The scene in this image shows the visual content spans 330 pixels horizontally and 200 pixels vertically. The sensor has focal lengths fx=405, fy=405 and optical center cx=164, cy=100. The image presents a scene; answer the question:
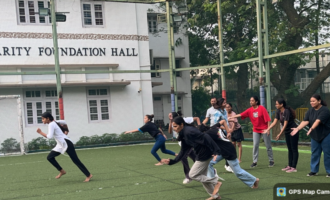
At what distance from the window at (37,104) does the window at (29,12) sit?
10.9 feet

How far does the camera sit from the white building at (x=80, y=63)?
18641 millimetres

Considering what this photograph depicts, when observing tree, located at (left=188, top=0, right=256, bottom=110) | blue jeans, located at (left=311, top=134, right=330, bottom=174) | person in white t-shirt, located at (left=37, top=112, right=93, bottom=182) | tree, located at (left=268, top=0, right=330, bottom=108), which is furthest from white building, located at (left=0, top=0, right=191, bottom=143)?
blue jeans, located at (left=311, top=134, right=330, bottom=174)

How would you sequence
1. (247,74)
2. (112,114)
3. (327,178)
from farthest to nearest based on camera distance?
(112,114), (247,74), (327,178)

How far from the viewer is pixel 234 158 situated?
741 cm

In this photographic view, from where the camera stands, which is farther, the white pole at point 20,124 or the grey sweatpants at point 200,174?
the white pole at point 20,124

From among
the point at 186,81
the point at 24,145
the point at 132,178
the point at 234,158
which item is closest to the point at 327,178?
the point at 234,158

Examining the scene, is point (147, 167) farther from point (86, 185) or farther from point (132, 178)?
point (86, 185)

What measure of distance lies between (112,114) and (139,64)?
2969 mm

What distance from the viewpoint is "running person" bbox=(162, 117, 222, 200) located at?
6668 mm

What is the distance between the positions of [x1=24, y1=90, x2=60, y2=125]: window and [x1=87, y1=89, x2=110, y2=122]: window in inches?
67.4

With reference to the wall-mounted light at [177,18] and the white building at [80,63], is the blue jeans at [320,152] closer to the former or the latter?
the wall-mounted light at [177,18]

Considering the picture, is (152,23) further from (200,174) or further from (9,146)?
(200,174)

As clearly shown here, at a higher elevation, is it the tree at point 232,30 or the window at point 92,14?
the window at point 92,14

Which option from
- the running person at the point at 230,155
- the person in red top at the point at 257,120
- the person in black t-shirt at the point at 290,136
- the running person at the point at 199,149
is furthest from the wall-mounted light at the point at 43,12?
the running person at the point at 199,149
